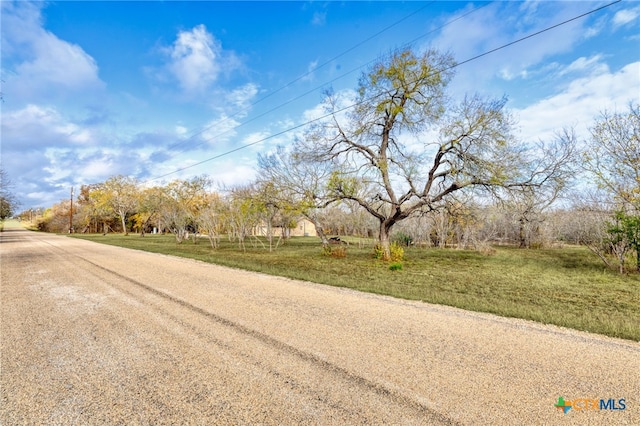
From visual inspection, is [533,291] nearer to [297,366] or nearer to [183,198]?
[297,366]

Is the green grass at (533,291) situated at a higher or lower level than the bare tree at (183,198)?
lower

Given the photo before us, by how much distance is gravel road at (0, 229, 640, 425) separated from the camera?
2.28 m

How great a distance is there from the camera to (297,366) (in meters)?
3.00

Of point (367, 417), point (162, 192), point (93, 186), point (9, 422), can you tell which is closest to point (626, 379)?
point (367, 417)

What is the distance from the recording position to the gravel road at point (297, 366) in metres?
2.28

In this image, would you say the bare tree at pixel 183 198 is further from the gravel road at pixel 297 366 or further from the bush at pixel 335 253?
the gravel road at pixel 297 366

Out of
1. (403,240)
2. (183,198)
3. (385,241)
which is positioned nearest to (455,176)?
(385,241)

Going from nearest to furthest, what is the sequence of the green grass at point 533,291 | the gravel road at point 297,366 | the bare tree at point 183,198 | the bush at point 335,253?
the gravel road at point 297,366 < the green grass at point 533,291 < the bush at point 335,253 < the bare tree at point 183,198

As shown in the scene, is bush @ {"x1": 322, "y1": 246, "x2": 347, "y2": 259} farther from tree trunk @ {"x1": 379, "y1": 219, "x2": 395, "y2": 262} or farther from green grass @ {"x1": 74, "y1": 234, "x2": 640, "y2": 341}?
green grass @ {"x1": 74, "y1": 234, "x2": 640, "y2": 341}

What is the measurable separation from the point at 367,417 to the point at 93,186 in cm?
6391

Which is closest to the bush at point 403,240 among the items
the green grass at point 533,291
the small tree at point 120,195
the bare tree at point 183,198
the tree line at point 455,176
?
the tree line at point 455,176

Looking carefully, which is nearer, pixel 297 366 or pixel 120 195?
pixel 297 366

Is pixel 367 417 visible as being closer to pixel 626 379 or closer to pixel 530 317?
pixel 626 379

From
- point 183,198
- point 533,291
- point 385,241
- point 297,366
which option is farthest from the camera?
point 183,198
